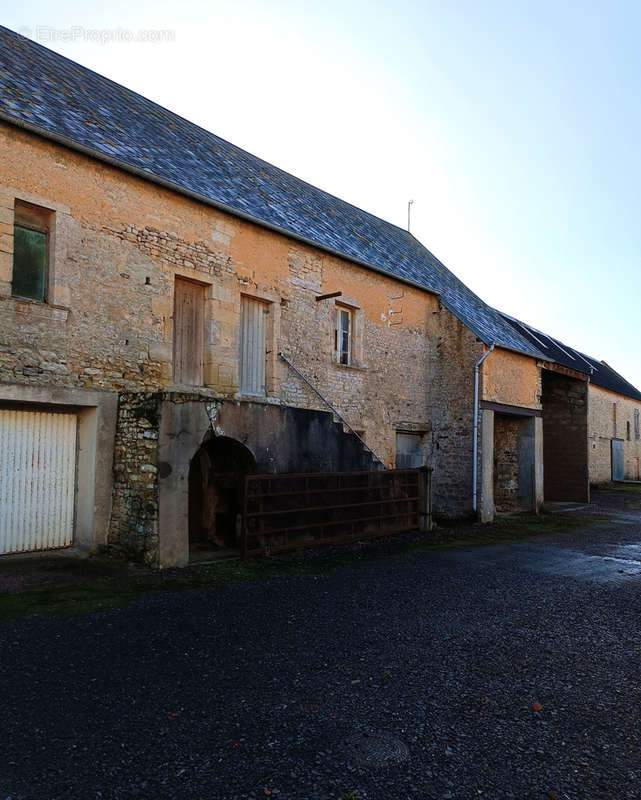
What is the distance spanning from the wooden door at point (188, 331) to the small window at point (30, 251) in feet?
7.04

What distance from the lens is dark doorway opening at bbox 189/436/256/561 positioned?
30.5ft

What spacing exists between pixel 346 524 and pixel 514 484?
→ 7.44 metres

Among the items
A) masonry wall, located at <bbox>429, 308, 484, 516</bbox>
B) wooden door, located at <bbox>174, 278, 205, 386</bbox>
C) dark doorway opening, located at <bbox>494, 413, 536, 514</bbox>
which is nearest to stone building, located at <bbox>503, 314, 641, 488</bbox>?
dark doorway opening, located at <bbox>494, 413, 536, 514</bbox>

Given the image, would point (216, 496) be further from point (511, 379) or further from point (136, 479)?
point (511, 379)

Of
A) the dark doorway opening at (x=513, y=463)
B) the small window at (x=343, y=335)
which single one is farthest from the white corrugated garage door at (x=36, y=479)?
the dark doorway opening at (x=513, y=463)

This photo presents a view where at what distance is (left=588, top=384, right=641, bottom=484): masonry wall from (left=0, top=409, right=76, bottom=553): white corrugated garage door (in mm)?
22505

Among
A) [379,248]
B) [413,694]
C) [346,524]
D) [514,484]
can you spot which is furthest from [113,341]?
[514,484]

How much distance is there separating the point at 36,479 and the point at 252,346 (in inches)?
168

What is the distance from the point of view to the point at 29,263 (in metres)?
7.66

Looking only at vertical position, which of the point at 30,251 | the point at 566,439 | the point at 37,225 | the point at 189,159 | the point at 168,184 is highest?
the point at 189,159

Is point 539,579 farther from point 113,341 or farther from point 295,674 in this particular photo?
point 113,341

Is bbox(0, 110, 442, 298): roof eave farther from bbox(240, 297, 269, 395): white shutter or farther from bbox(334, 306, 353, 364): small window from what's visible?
bbox(240, 297, 269, 395): white shutter

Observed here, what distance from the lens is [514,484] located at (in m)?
15.8

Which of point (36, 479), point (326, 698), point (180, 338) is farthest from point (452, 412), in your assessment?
point (326, 698)
